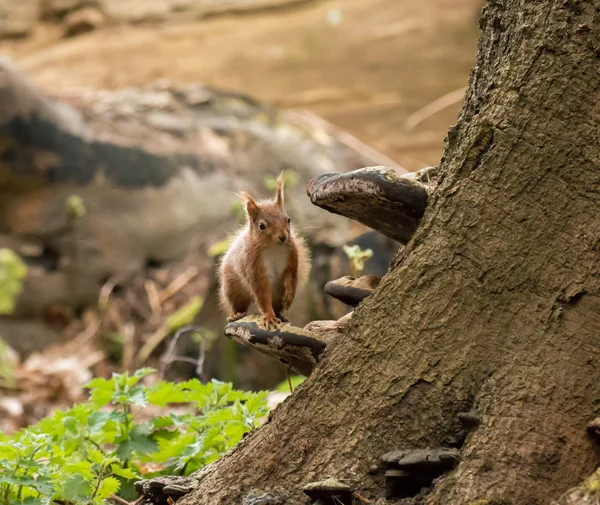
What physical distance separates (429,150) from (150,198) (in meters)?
3.76

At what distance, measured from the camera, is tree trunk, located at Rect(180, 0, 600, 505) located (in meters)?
2.14

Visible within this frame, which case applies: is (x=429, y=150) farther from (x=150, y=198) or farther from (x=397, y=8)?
(x=150, y=198)

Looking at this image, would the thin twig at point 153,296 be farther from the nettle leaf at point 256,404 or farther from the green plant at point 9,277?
the nettle leaf at point 256,404

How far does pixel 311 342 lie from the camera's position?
2482 millimetres

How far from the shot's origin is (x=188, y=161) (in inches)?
375

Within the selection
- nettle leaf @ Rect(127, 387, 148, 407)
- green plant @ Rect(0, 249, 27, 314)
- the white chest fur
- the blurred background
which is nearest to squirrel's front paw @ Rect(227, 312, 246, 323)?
the white chest fur

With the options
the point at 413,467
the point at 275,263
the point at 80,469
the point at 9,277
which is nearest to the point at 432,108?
the point at 9,277

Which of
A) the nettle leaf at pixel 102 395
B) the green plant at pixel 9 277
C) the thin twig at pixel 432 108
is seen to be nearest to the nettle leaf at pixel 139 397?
the nettle leaf at pixel 102 395

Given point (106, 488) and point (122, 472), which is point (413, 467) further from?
point (122, 472)

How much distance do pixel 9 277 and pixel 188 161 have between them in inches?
97.9

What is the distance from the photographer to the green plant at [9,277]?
7.81 meters

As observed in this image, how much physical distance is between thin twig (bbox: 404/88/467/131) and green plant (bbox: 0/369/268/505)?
8.27m

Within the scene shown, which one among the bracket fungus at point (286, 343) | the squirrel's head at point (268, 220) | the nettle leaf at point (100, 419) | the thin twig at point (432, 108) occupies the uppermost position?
the bracket fungus at point (286, 343)

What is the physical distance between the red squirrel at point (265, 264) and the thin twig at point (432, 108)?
7840 millimetres
